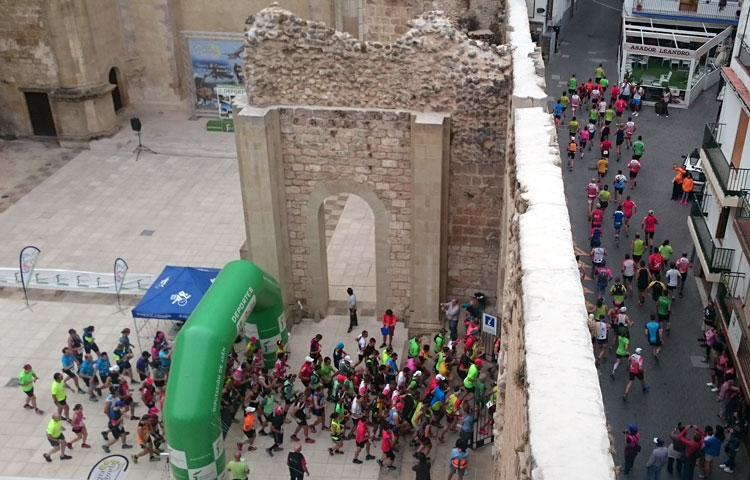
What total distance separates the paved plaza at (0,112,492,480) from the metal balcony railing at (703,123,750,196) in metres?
7.70

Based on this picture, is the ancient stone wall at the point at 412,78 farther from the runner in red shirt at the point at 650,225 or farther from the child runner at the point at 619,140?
the child runner at the point at 619,140

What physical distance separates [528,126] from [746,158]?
7779 millimetres

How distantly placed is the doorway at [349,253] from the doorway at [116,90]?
435 inches

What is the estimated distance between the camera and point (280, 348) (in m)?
16.0

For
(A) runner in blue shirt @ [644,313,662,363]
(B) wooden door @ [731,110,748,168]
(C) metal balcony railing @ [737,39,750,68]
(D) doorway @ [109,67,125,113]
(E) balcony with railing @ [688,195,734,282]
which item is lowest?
(A) runner in blue shirt @ [644,313,662,363]

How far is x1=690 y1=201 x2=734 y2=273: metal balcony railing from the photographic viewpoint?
691 inches

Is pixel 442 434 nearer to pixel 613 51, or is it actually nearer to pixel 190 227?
pixel 190 227

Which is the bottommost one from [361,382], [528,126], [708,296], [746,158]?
[708,296]

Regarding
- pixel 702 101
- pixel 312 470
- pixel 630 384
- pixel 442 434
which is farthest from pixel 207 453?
pixel 702 101

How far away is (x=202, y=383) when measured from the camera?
41.8 ft

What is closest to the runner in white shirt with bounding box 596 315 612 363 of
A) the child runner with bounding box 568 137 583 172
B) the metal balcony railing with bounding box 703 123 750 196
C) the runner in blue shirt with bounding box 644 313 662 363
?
the runner in blue shirt with bounding box 644 313 662 363

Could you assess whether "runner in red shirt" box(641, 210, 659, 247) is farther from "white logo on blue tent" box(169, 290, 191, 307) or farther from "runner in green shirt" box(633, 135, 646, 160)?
"white logo on blue tent" box(169, 290, 191, 307)

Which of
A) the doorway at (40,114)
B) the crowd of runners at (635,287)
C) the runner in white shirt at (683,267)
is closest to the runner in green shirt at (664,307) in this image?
the crowd of runners at (635,287)

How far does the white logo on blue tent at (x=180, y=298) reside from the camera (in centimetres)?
1639
